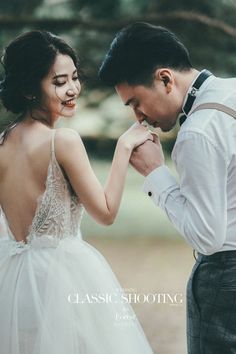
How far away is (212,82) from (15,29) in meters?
3.51

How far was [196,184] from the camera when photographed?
5.01 feet

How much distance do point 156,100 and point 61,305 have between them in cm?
66

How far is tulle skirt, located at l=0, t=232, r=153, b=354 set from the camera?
6.63 ft

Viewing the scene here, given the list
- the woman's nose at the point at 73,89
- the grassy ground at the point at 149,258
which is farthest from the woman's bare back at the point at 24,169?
the grassy ground at the point at 149,258

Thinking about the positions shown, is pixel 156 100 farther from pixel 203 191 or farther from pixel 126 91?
pixel 203 191

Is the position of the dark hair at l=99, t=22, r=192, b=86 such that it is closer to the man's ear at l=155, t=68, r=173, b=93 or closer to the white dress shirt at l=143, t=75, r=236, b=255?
the man's ear at l=155, t=68, r=173, b=93

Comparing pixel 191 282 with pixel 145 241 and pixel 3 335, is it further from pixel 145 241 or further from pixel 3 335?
pixel 145 241

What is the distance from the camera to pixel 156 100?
67.0 inches

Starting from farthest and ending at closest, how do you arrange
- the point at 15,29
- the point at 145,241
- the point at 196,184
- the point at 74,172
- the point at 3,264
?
1. the point at 145,241
2. the point at 15,29
3. the point at 3,264
4. the point at 74,172
5. the point at 196,184

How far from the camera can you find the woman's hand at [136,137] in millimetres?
1846

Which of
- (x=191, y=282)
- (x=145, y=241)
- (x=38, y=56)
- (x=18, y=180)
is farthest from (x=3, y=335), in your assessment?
(x=145, y=241)

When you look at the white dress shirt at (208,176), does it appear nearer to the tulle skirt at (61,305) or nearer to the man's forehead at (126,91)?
the man's forehead at (126,91)

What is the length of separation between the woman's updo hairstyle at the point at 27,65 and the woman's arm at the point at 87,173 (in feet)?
0.55

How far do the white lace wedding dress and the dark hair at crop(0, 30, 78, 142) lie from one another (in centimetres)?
26
